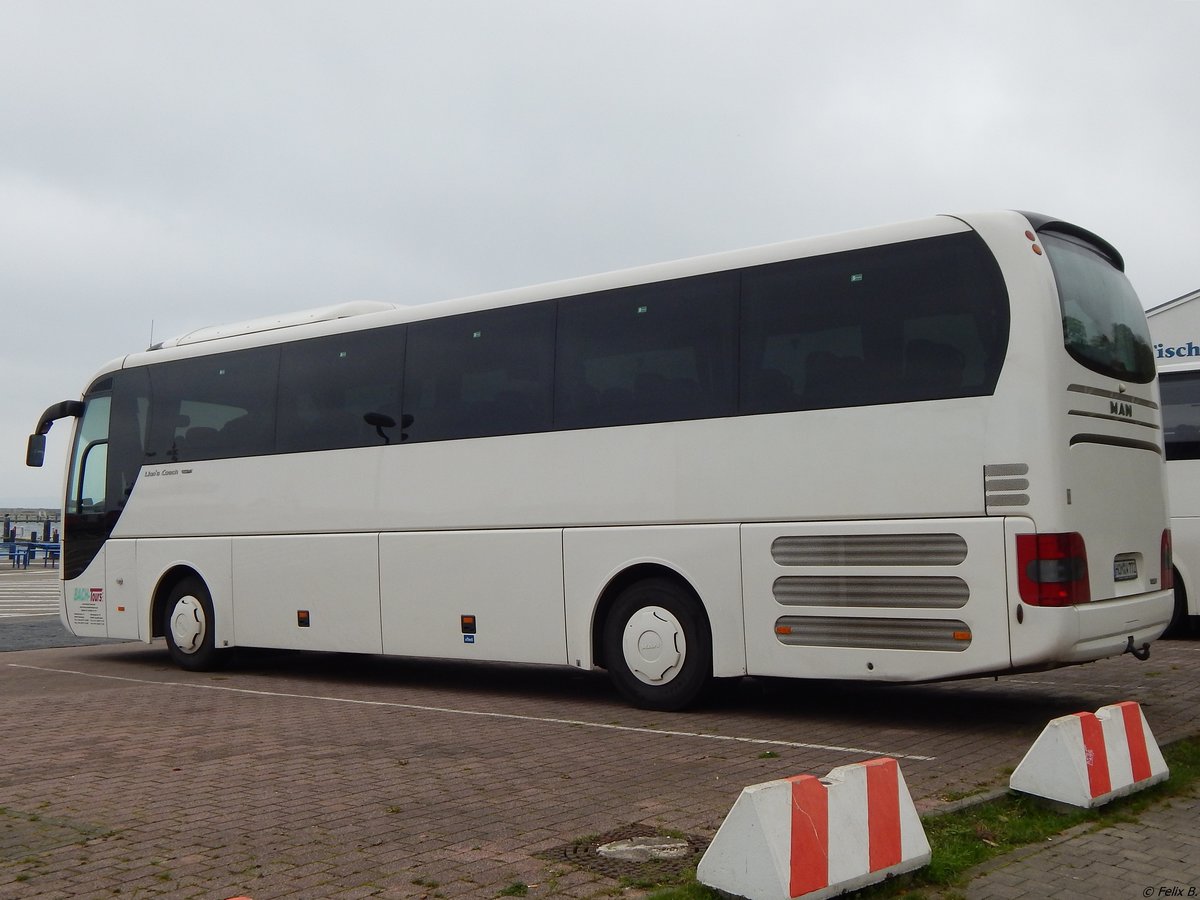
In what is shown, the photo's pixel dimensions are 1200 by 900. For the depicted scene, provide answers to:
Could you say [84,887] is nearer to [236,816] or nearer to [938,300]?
[236,816]

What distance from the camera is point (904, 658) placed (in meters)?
8.55

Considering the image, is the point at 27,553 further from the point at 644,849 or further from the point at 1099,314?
the point at 644,849

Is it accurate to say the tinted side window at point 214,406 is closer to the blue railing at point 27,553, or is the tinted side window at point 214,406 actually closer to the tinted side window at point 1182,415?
the tinted side window at point 1182,415

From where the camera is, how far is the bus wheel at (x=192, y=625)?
45.6 feet

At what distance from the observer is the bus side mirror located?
15102mm

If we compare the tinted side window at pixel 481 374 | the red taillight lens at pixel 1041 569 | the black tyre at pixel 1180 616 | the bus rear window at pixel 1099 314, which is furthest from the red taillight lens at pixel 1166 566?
the black tyre at pixel 1180 616

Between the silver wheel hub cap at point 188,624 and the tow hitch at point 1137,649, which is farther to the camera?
the silver wheel hub cap at point 188,624

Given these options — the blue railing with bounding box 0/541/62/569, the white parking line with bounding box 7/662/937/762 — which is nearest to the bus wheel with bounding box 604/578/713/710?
the white parking line with bounding box 7/662/937/762

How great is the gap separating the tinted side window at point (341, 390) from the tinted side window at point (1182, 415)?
30.2 ft

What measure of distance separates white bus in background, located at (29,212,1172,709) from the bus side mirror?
9.75 ft

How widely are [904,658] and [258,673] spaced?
8215 millimetres

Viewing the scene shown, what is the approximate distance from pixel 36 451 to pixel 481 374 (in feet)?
22.9

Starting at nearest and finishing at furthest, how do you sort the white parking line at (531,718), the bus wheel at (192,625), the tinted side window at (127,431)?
the white parking line at (531,718)
the bus wheel at (192,625)
the tinted side window at (127,431)

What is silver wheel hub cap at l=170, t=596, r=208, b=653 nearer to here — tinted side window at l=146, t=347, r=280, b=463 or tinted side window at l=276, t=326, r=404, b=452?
tinted side window at l=146, t=347, r=280, b=463
